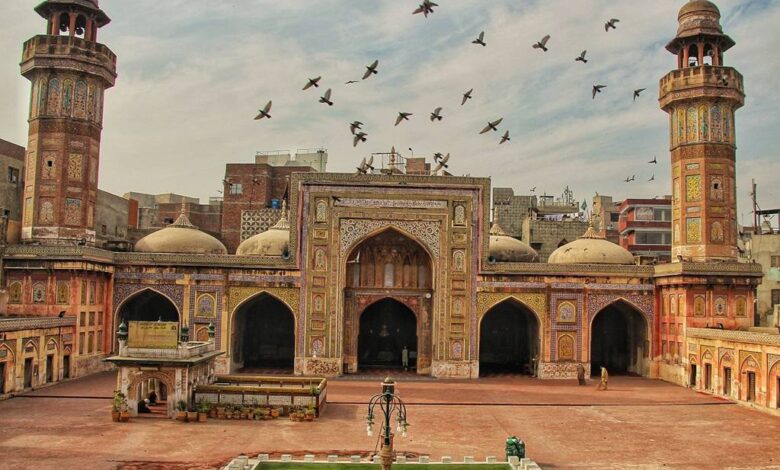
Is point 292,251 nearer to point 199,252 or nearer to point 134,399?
point 199,252

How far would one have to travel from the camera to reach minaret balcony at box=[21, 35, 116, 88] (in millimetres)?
27688

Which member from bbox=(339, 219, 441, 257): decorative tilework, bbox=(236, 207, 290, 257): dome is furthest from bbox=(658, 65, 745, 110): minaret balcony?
bbox=(236, 207, 290, 257): dome

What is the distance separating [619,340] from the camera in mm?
32938

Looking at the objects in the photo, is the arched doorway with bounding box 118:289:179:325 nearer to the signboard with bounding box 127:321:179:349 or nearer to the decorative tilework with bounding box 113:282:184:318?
the decorative tilework with bounding box 113:282:184:318

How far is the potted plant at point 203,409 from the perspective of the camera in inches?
753

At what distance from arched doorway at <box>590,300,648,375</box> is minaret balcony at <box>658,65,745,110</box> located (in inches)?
337

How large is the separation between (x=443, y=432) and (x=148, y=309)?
18437mm

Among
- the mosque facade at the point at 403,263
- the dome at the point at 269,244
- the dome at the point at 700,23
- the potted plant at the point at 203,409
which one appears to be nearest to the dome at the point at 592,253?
the mosque facade at the point at 403,263

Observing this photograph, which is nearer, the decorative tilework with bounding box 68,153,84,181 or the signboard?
the signboard

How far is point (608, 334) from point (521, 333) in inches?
155

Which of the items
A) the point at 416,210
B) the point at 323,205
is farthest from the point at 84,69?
the point at 416,210

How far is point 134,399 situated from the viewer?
19.4 m

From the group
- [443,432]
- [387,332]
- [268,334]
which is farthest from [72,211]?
[443,432]

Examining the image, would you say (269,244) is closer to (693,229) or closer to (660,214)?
(693,229)
